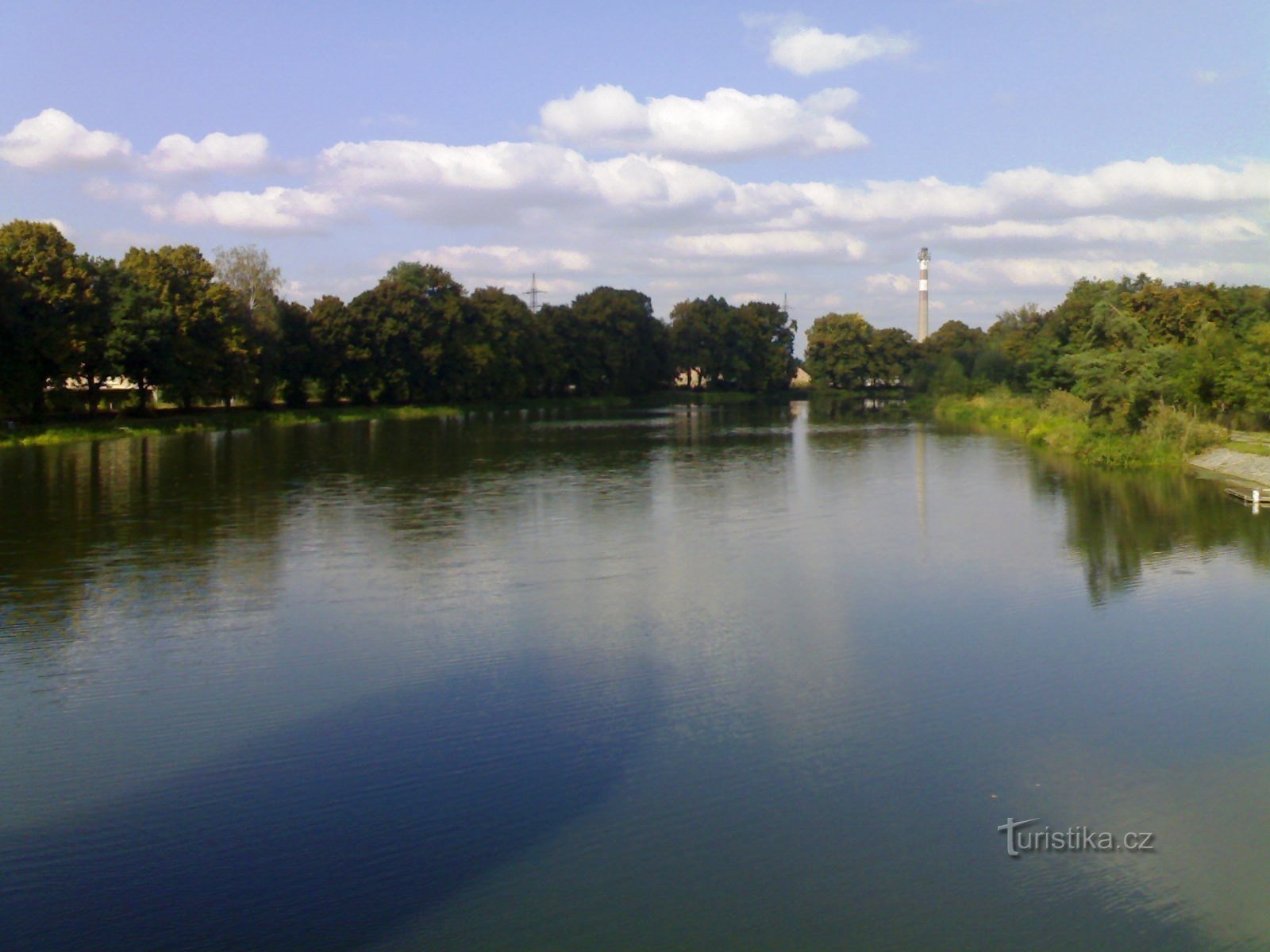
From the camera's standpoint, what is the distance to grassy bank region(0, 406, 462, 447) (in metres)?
44.9

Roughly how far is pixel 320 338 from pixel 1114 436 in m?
49.6

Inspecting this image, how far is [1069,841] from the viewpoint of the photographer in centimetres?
680

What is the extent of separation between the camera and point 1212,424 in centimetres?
3197

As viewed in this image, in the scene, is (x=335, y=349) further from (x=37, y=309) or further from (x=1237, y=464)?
(x=1237, y=464)

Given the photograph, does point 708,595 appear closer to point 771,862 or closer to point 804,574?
point 804,574

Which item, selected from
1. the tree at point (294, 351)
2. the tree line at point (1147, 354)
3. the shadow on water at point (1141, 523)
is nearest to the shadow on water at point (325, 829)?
the shadow on water at point (1141, 523)

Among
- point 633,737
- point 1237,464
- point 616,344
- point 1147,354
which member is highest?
point 616,344

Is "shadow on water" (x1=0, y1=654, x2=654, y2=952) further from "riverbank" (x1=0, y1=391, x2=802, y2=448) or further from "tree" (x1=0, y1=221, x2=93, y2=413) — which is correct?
"tree" (x1=0, y1=221, x2=93, y2=413)

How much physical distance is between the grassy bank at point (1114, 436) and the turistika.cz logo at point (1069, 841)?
2495 centimetres

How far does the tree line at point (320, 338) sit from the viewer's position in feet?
152

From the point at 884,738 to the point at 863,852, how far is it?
1927 mm

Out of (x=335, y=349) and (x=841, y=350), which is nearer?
(x=335, y=349)

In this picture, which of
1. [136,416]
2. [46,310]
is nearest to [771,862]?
[46,310]

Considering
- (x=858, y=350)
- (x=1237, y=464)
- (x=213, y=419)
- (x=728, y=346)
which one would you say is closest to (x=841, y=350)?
(x=858, y=350)
